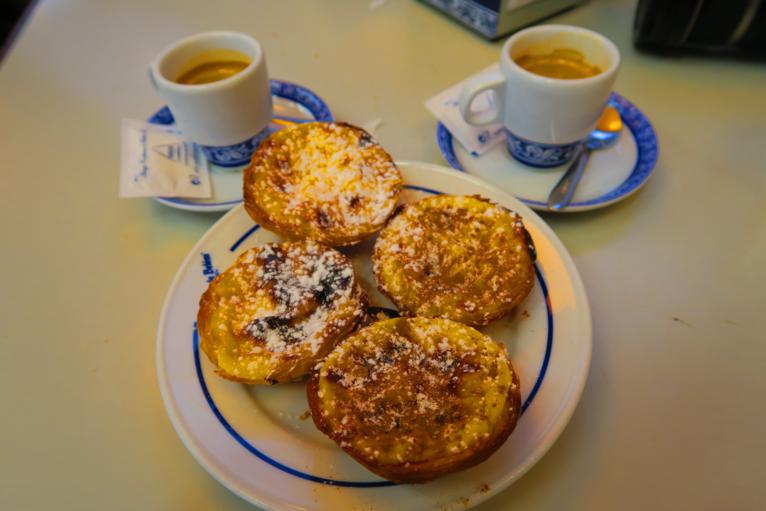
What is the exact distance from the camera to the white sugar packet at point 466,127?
4.09ft

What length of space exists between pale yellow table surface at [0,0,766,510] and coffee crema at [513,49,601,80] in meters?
0.30

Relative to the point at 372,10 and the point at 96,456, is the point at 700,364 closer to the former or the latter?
the point at 96,456

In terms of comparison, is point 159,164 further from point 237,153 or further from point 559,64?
point 559,64

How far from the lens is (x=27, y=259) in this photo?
1.13m

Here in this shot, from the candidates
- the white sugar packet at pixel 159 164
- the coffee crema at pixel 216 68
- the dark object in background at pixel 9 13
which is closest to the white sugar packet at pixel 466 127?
the coffee crema at pixel 216 68

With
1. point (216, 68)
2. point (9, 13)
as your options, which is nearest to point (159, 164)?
point (216, 68)

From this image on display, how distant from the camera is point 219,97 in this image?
1.09 m

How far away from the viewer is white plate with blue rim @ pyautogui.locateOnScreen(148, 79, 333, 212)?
45.1 inches

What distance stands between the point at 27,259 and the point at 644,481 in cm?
129

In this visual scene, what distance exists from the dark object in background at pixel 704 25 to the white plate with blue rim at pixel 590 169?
1.11 feet

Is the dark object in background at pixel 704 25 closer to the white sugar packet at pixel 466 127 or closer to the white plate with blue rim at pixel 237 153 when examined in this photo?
the white sugar packet at pixel 466 127

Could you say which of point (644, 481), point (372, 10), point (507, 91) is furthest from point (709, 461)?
point (372, 10)

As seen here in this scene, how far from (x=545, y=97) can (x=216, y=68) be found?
0.79 metres

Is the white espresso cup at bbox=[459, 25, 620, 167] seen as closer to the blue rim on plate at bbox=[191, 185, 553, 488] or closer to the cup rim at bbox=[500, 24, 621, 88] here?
the cup rim at bbox=[500, 24, 621, 88]
